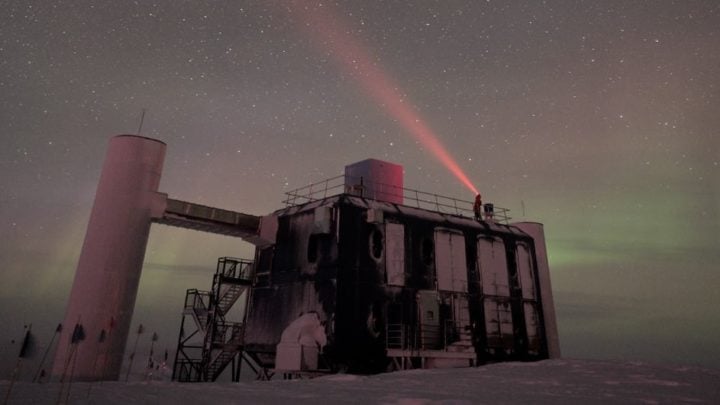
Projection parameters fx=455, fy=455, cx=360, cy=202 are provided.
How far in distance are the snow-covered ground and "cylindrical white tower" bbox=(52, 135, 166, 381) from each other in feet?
23.3

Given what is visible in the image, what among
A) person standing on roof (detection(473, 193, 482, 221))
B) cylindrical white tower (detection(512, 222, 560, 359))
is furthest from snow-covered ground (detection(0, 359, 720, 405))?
person standing on roof (detection(473, 193, 482, 221))

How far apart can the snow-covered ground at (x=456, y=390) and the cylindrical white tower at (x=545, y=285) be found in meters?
13.2

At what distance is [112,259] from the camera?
61.7 feet

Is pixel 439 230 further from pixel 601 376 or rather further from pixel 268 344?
pixel 601 376

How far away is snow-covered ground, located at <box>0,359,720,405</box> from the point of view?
8.72 m

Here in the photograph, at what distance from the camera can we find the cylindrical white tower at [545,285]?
2680 cm

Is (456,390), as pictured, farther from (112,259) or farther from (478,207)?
(478,207)

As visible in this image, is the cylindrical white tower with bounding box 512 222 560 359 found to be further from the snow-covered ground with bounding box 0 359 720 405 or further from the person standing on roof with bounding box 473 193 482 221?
the snow-covered ground with bounding box 0 359 720 405

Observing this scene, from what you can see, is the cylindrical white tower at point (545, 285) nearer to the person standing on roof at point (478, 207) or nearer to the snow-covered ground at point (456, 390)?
the person standing on roof at point (478, 207)

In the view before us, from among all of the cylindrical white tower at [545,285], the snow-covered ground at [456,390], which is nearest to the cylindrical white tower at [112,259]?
the snow-covered ground at [456,390]

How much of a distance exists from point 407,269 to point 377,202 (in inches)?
146

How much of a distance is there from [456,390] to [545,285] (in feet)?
65.2

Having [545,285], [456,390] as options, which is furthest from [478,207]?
[456,390]

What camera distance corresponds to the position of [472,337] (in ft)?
75.3
